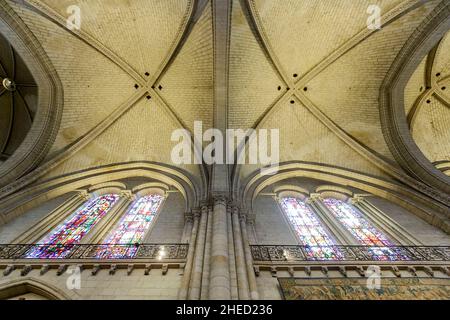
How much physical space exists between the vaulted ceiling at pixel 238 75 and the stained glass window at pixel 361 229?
224cm

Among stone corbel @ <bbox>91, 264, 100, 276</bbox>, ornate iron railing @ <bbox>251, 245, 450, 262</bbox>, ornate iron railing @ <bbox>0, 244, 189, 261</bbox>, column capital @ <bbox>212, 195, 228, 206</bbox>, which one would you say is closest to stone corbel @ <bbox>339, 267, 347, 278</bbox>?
ornate iron railing @ <bbox>251, 245, 450, 262</bbox>

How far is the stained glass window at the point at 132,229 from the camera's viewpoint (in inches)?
236

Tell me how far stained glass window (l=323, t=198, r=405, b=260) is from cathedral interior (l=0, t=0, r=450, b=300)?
6cm

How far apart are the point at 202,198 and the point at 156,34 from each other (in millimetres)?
6227

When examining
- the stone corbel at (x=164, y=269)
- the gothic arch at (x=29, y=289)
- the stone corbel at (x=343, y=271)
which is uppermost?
the stone corbel at (x=164, y=269)

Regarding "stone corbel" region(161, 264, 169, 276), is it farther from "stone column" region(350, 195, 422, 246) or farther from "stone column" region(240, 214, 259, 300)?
"stone column" region(350, 195, 422, 246)

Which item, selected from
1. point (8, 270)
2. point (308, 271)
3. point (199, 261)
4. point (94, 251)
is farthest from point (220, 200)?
point (8, 270)

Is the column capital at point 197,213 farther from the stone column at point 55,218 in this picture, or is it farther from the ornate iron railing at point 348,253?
→ the stone column at point 55,218

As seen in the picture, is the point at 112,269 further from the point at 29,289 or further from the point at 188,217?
the point at 188,217

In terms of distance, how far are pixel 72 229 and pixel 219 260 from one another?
16.2 feet

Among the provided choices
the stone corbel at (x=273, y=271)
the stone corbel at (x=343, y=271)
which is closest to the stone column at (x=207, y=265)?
the stone corbel at (x=273, y=271)

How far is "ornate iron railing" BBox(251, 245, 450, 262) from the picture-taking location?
19.3 feet

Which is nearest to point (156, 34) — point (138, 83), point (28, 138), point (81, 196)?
point (138, 83)

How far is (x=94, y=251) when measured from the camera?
5957 millimetres
